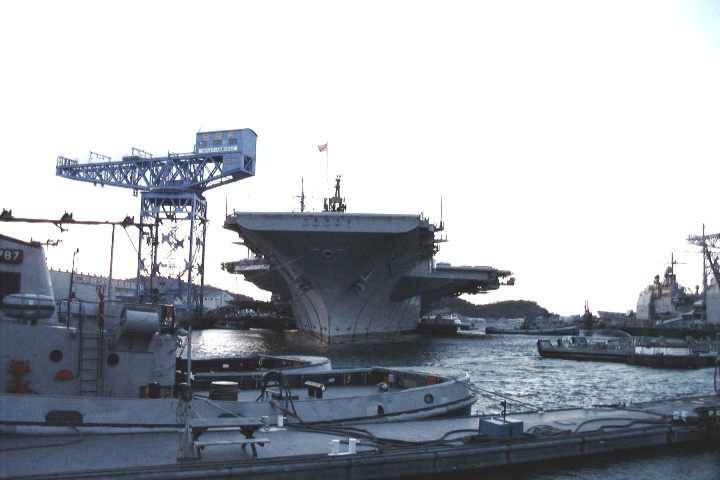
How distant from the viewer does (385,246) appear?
151 ft

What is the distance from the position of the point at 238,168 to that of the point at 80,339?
2278 inches

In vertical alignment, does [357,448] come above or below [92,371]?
below

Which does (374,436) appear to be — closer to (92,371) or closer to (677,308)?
(92,371)

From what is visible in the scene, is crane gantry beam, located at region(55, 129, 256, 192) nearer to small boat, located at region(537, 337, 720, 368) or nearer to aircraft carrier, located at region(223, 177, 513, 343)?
aircraft carrier, located at region(223, 177, 513, 343)

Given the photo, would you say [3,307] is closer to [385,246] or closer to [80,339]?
[80,339]

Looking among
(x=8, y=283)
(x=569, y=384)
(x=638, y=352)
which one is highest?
(x=8, y=283)

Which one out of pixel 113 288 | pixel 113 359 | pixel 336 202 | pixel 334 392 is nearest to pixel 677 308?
pixel 336 202

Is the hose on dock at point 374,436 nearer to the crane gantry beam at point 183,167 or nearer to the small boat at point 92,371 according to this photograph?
the small boat at point 92,371

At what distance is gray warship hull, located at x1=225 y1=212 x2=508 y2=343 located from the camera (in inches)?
1623

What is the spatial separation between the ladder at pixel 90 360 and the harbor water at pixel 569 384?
7.08 metres

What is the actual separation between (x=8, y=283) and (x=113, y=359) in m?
2.32

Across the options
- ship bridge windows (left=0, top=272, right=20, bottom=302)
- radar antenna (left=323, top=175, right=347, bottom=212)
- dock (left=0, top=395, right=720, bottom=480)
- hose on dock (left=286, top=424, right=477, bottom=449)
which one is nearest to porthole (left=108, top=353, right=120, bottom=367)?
dock (left=0, top=395, right=720, bottom=480)

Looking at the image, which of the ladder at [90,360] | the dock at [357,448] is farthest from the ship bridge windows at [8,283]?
the dock at [357,448]

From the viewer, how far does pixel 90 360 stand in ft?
39.3
